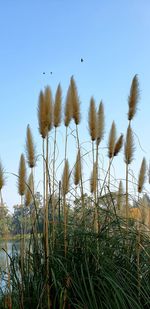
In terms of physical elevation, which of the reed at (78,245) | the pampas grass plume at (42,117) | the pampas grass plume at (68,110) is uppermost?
the pampas grass plume at (68,110)

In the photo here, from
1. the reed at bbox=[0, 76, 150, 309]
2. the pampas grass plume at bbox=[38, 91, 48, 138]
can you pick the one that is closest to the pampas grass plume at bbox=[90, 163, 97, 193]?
the reed at bbox=[0, 76, 150, 309]

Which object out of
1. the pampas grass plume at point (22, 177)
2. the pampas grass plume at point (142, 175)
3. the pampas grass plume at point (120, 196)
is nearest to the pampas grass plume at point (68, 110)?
the pampas grass plume at point (22, 177)

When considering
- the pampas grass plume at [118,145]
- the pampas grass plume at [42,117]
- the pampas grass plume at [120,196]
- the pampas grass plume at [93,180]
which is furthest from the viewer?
the pampas grass plume at [120,196]

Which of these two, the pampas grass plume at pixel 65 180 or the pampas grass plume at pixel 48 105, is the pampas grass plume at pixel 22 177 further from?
the pampas grass plume at pixel 48 105

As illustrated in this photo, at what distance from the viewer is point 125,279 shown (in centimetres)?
350

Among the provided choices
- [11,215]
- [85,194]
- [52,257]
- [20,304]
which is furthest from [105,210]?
[11,215]

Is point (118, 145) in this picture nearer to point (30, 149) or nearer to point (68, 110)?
point (68, 110)

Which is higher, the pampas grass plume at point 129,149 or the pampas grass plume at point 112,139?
the pampas grass plume at point 112,139

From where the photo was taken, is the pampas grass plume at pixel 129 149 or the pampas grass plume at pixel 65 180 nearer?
the pampas grass plume at pixel 65 180

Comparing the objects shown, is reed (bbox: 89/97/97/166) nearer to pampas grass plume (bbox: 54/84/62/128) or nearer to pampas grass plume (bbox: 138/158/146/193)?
pampas grass plume (bbox: 54/84/62/128)

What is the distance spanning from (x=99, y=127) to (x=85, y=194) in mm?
624

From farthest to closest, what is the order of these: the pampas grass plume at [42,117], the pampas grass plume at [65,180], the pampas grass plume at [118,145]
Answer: the pampas grass plume at [118,145] < the pampas grass plume at [65,180] < the pampas grass plume at [42,117]

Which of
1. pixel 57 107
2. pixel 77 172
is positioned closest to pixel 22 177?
pixel 77 172

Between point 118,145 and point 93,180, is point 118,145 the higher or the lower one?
the higher one
